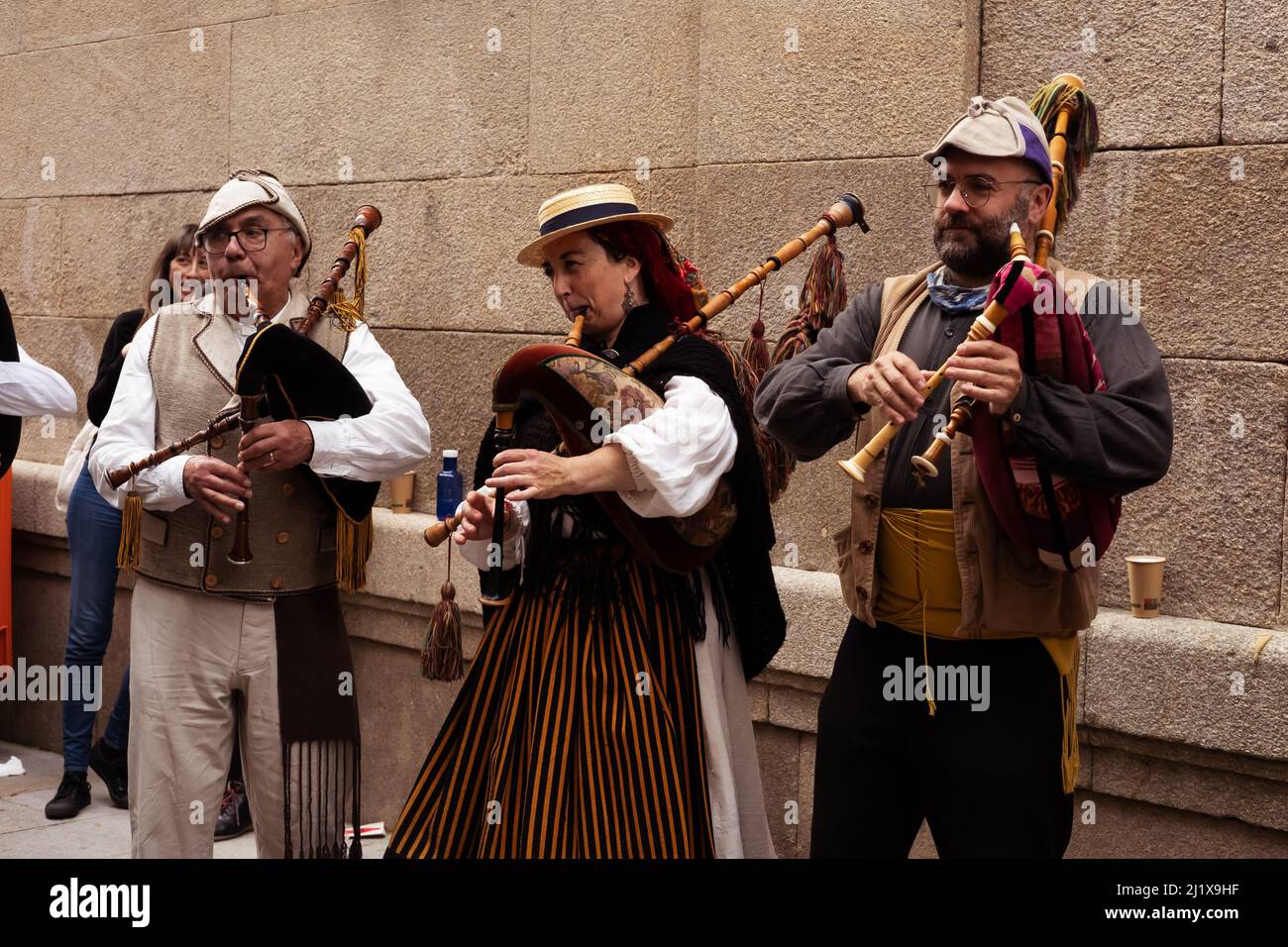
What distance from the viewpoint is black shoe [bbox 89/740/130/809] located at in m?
6.15

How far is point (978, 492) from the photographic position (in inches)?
123

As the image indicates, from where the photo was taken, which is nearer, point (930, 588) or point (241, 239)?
point (930, 588)

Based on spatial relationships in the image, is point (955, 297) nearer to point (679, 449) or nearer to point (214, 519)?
point (679, 449)

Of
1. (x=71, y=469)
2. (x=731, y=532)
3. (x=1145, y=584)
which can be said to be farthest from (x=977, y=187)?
(x=71, y=469)

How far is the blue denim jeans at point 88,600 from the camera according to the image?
611cm

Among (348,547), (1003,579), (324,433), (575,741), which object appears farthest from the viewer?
(348,547)

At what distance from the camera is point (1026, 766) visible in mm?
3117

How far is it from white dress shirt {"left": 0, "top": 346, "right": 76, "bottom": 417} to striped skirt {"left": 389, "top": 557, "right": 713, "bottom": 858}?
2105 millimetres

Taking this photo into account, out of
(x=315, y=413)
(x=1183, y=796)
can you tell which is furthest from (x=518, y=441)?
(x=1183, y=796)

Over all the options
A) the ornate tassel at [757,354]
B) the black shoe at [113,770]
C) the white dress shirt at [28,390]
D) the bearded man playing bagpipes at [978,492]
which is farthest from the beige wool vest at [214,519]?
the black shoe at [113,770]

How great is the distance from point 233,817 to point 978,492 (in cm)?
364

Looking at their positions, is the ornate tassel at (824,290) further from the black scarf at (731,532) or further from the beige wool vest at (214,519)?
the beige wool vest at (214,519)

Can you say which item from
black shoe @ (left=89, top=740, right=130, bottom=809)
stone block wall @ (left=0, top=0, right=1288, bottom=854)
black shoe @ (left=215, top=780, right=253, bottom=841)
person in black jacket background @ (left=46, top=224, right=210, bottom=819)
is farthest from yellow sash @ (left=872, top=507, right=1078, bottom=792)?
black shoe @ (left=89, top=740, right=130, bottom=809)

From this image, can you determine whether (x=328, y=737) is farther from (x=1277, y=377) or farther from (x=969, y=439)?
(x=1277, y=377)
